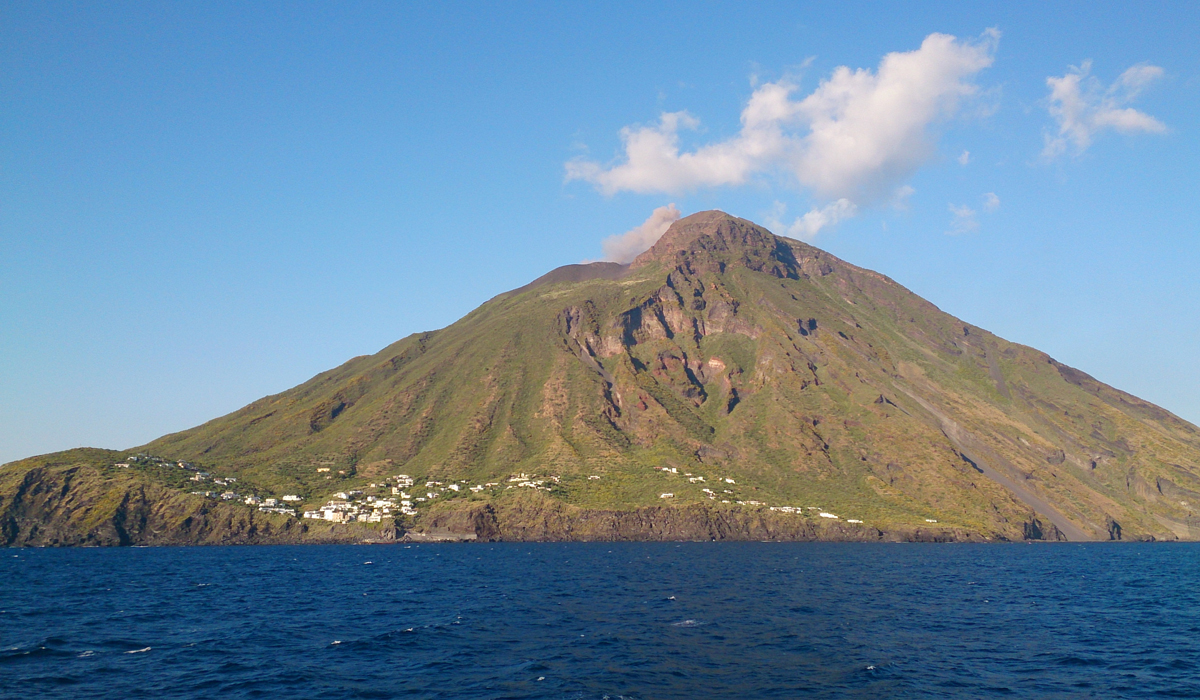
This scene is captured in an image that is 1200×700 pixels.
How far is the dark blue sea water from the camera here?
50.3m

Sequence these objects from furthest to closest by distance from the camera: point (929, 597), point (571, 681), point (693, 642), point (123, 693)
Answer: point (929, 597) < point (693, 642) < point (571, 681) < point (123, 693)

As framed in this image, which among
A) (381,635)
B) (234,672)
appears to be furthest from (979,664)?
(234,672)

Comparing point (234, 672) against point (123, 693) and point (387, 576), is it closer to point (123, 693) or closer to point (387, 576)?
point (123, 693)

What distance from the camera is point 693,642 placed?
6353 cm

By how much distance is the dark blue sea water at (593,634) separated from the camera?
50281mm

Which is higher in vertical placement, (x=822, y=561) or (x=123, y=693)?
(x=123, y=693)

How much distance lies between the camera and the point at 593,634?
222ft

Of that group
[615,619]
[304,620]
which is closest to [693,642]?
[615,619]

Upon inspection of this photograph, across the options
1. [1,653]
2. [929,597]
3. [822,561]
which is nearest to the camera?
[1,653]

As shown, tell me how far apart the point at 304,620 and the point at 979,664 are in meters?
66.2

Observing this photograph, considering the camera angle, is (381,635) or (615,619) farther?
(615,619)

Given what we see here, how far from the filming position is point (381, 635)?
66750 millimetres

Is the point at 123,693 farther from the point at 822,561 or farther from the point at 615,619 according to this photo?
the point at 822,561

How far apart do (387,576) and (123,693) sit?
79.0 metres
